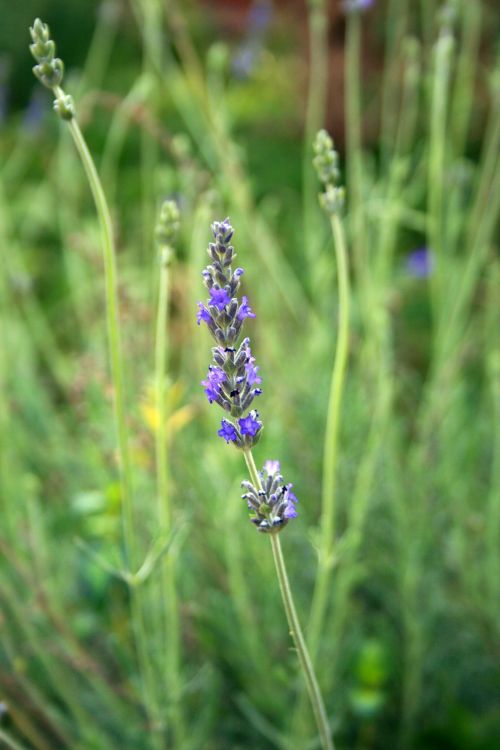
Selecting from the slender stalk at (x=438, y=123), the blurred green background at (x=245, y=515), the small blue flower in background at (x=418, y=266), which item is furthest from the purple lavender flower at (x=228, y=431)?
the small blue flower in background at (x=418, y=266)

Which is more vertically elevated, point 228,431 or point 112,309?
point 112,309

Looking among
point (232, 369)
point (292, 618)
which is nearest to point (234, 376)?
point (232, 369)

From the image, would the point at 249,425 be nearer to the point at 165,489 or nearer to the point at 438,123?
the point at 165,489

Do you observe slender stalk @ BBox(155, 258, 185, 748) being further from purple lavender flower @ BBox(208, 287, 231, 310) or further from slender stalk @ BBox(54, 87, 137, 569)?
purple lavender flower @ BBox(208, 287, 231, 310)

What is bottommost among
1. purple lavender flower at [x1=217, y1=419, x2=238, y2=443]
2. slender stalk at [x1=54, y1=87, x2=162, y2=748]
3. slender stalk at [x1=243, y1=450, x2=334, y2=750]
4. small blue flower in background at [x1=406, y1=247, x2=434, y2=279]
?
slender stalk at [x1=243, y1=450, x2=334, y2=750]

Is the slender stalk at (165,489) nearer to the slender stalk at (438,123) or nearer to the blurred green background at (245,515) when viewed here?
the blurred green background at (245,515)

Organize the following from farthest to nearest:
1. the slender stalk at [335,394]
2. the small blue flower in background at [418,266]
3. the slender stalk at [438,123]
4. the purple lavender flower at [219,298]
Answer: the small blue flower in background at [418,266], the slender stalk at [438,123], the slender stalk at [335,394], the purple lavender flower at [219,298]

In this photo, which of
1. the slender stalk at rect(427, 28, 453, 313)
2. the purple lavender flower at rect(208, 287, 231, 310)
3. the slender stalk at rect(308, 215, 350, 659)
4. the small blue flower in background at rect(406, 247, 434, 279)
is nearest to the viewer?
the purple lavender flower at rect(208, 287, 231, 310)

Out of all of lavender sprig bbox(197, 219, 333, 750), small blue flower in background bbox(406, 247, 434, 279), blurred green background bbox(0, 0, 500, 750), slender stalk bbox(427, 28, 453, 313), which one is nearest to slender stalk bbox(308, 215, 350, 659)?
blurred green background bbox(0, 0, 500, 750)
